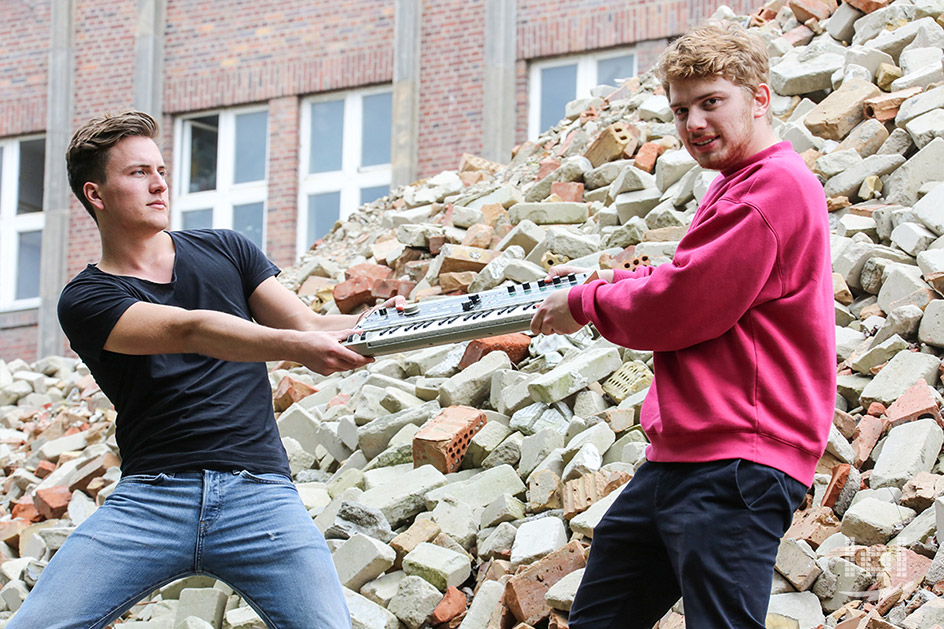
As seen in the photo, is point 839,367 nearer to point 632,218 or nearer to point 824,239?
point 632,218

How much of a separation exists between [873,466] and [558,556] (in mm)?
1197

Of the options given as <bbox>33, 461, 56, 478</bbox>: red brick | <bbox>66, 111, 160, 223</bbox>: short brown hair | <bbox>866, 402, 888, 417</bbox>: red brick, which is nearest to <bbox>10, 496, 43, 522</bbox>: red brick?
<bbox>33, 461, 56, 478</bbox>: red brick

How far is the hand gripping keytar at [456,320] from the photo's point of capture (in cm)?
253

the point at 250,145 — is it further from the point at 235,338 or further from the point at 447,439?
the point at 235,338

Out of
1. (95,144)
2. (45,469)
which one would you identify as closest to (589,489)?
(95,144)

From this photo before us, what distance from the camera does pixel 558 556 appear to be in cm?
359

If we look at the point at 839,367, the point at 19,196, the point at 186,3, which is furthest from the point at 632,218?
the point at 19,196

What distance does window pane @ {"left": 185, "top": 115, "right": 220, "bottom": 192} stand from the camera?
13.5m

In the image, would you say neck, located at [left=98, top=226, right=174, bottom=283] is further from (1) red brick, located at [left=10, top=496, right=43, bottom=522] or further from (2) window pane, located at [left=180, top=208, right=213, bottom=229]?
(2) window pane, located at [left=180, top=208, right=213, bottom=229]

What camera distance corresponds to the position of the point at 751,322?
2.17m

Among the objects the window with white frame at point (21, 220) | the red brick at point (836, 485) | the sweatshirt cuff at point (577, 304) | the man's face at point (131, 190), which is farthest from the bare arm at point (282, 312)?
the window with white frame at point (21, 220)

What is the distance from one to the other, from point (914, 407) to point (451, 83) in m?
9.16

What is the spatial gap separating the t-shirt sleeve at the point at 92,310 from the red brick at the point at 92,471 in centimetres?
308

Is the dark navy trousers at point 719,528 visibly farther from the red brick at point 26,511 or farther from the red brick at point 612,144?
the red brick at point 612,144
